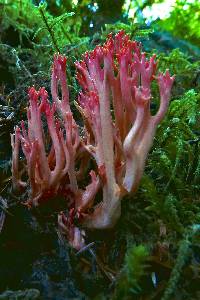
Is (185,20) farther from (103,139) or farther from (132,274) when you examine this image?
(132,274)

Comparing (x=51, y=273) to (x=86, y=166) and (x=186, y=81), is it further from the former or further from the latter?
(x=186, y=81)

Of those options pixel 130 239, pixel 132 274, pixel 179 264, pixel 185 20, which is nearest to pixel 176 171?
pixel 130 239

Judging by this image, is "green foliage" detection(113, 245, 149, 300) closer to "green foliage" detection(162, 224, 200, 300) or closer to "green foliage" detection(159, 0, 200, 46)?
"green foliage" detection(162, 224, 200, 300)

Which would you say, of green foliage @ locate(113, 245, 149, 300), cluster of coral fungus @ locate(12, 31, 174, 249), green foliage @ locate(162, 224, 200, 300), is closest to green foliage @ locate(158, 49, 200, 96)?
cluster of coral fungus @ locate(12, 31, 174, 249)

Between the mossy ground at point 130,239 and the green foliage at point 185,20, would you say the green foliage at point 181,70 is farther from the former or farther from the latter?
the green foliage at point 185,20

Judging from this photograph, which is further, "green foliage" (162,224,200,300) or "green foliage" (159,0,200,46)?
"green foliage" (159,0,200,46)
